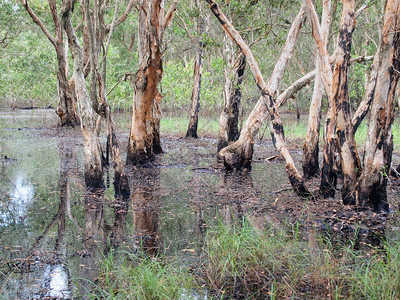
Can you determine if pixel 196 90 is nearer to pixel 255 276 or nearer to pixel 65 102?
pixel 65 102

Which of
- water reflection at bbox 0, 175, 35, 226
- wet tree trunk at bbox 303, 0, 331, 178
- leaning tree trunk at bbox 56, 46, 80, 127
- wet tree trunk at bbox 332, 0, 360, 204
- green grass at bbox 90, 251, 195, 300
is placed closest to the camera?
green grass at bbox 90, 251, 195, 300

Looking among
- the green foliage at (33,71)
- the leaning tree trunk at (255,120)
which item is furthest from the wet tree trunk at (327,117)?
the green foliage at (33,71)

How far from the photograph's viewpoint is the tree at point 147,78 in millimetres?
10127

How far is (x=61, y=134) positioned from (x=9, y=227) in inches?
595

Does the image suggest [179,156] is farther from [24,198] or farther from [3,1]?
[3,1]

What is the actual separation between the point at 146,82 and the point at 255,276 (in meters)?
7.37

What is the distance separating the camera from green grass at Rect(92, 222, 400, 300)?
13.1ft

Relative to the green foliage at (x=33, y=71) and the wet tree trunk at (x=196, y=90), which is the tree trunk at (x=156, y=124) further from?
the green foliage at (x=33, y=71)

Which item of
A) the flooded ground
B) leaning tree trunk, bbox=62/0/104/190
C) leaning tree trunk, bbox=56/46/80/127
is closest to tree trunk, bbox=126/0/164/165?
the flooded ground

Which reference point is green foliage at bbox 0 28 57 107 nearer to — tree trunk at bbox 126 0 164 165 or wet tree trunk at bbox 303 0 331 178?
tree trunk at bbox 126 0 164 165

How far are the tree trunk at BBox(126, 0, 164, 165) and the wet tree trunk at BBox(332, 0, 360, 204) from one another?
4640 millimetres

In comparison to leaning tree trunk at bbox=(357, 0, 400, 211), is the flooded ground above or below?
below

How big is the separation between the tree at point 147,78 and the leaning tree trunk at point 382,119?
542 centimetres

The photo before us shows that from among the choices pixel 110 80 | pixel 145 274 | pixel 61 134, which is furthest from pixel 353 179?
pixel 110 80
